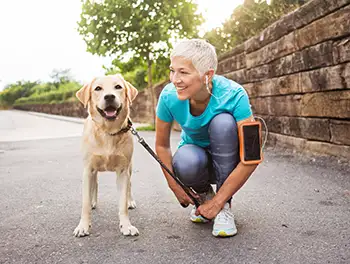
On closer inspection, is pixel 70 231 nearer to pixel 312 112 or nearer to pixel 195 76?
pixel 195 76

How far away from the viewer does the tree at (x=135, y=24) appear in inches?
496

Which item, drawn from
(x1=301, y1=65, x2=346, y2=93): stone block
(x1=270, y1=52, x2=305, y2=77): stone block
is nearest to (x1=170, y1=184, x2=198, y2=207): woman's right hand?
(x1=301, y1=65, x2=346, y2=93): stone block

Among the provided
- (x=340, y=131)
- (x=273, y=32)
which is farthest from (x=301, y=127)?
(x=273, y=32)

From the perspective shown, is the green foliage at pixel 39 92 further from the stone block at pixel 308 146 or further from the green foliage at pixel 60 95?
the stone block at pixel 308 146

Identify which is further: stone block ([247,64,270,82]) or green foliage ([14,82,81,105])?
green foliage ([14,82,81,105])

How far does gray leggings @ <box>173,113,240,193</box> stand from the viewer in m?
2.72

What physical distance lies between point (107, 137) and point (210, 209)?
34.7 inches

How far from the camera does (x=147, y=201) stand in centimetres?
380

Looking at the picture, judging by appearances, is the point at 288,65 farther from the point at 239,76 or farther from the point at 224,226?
the point at 224,226

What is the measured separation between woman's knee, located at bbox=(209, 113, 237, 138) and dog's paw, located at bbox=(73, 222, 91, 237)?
1.06m

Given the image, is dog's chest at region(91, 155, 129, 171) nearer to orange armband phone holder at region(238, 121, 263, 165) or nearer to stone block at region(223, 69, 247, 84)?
orange armband phone holder at region(238, 121, 263, 165)

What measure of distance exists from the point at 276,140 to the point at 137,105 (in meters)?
11.2

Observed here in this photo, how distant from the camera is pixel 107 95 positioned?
9.70 ft

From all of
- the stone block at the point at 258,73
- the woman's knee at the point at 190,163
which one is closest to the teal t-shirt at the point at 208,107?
the woman's knee at the point at 190,163
